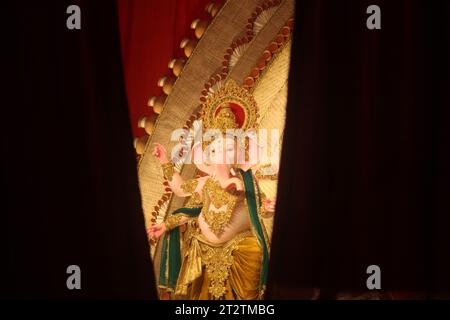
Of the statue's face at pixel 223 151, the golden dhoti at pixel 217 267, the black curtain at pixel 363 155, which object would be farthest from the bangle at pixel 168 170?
the black curtain at pixel 363 155

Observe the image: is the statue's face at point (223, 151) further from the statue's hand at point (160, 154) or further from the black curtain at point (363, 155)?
the black curtain at point (363, 155)

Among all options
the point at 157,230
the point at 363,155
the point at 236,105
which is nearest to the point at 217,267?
the point at 157,230

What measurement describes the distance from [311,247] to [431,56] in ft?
2.75

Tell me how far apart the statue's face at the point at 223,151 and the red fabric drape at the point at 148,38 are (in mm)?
352

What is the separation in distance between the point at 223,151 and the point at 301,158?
626 mm

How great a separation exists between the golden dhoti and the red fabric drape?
2.08 ft

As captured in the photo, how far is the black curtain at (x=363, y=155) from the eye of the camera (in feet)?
7.41

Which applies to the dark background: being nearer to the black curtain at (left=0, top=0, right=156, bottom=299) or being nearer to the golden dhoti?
the black curtain at (left=0, top=0, right=156, bottom=299)

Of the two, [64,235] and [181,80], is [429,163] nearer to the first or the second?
[181,80]

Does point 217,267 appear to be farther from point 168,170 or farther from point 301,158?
point 301,158

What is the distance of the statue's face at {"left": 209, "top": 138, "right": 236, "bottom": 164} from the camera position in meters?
2.81

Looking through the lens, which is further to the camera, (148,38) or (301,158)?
(148,38)

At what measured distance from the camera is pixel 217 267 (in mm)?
2801

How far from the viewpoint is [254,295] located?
2.73m
